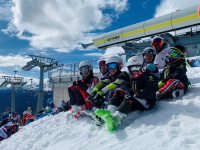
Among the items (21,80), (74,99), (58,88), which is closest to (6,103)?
(21,80)

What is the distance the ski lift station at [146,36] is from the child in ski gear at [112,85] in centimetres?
530

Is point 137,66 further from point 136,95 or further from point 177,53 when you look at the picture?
point 177,53

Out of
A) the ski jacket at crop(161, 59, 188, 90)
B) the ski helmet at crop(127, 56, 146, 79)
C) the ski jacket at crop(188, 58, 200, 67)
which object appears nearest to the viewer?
the ski helmet at crop(127, 56, 146, 79)

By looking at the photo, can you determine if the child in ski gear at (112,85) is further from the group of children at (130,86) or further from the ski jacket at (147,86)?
the ski jacket at (147,86)

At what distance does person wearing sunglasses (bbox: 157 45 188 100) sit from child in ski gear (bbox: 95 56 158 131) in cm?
50

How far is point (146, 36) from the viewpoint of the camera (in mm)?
11695

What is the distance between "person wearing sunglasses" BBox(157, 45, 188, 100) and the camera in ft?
9.28

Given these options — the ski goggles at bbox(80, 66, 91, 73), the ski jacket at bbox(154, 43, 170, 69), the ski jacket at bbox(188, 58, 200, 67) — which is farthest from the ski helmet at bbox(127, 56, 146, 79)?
the ski jacket at bbox(188, 58, 200, 67)

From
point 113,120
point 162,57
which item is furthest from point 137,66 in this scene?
point 162,57

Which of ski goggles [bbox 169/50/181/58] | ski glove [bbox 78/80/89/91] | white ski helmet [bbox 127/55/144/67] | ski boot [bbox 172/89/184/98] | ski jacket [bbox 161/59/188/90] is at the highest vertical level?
ski goggles [bbox 169/50/181/58]

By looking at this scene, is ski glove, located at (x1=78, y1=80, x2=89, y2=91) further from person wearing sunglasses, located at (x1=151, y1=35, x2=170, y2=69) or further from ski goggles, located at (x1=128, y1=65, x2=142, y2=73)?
person wearing sunglasses, located at (x1=151, y1=35, x2=170, y2=69)

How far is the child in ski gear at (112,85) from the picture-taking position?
9.85ft

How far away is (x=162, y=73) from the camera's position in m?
3.64

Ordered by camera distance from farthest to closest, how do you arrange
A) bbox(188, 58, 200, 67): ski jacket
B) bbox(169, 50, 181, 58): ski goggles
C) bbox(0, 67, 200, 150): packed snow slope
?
bbox(188, 58, 200, 67): ski jacket, bbox(169, 50, 181, 58): ski goggles, bbox(0, 67, 200, 150): packed snow slope
